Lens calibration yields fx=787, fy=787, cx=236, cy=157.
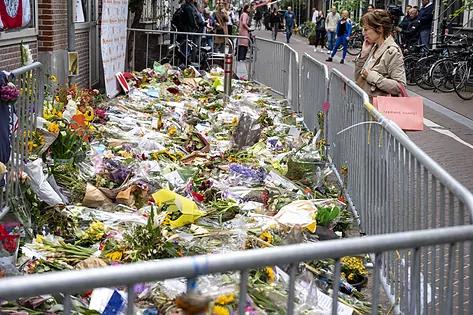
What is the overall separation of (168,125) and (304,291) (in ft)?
20.9

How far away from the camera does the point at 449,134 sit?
12.6 meters

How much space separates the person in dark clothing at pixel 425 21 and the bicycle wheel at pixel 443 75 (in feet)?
9.84

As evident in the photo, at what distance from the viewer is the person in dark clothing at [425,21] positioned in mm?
21297

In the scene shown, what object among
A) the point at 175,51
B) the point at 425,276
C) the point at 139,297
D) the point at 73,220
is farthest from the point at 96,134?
the point at 175,51

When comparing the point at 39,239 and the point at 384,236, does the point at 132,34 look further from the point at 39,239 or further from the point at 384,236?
the point at 384,236

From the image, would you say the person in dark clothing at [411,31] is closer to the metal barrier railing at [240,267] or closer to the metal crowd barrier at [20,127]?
the metal crowd barrier at [20,127]

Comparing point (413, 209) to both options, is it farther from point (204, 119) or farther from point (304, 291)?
point (204, 119)

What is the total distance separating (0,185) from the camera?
535cm

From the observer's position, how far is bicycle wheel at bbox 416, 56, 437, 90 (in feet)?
61.6

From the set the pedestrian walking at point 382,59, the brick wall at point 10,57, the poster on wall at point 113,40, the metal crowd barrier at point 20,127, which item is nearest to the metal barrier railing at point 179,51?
the poster on wall at point 113,40

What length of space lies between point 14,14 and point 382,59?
442cm

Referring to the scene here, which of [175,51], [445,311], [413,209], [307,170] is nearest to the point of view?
[445,311]

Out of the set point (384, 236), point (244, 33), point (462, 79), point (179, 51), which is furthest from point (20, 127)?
point (244, 33)

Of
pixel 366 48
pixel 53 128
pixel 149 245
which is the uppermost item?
pixel 366 48
